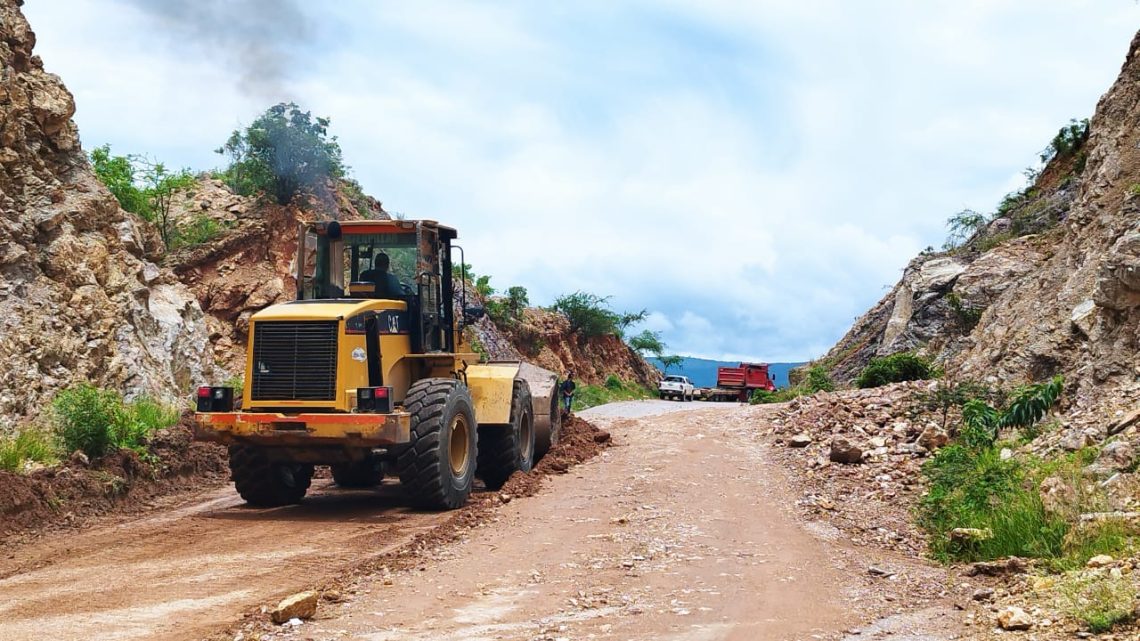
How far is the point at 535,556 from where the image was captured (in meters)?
8.54

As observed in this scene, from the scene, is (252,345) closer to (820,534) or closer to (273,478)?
(273,478)

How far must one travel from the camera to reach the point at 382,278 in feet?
40.0

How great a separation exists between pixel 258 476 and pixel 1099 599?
881cm

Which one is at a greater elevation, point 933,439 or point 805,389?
point 805,389

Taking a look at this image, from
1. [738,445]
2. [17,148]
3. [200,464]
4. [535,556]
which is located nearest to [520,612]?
[535,556]

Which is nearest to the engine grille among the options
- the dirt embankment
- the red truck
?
the dirt embankment

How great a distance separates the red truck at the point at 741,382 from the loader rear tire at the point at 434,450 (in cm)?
3630

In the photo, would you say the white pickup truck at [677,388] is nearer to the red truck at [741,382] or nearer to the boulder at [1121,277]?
the red truck at [741,382]

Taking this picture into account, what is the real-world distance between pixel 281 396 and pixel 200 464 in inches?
170

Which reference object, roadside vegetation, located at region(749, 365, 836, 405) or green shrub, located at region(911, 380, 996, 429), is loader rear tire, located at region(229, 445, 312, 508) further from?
roadside vegetation, located at region(749, 365, 836, 405)

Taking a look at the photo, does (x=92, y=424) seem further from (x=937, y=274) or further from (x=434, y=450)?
(x=937, y=274)

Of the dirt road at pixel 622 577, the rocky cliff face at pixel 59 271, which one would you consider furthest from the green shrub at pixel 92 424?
the dirt road at pixel 622 577

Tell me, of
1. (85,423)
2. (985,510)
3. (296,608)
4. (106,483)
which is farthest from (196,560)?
(985,510)

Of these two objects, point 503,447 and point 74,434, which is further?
point 503,447
